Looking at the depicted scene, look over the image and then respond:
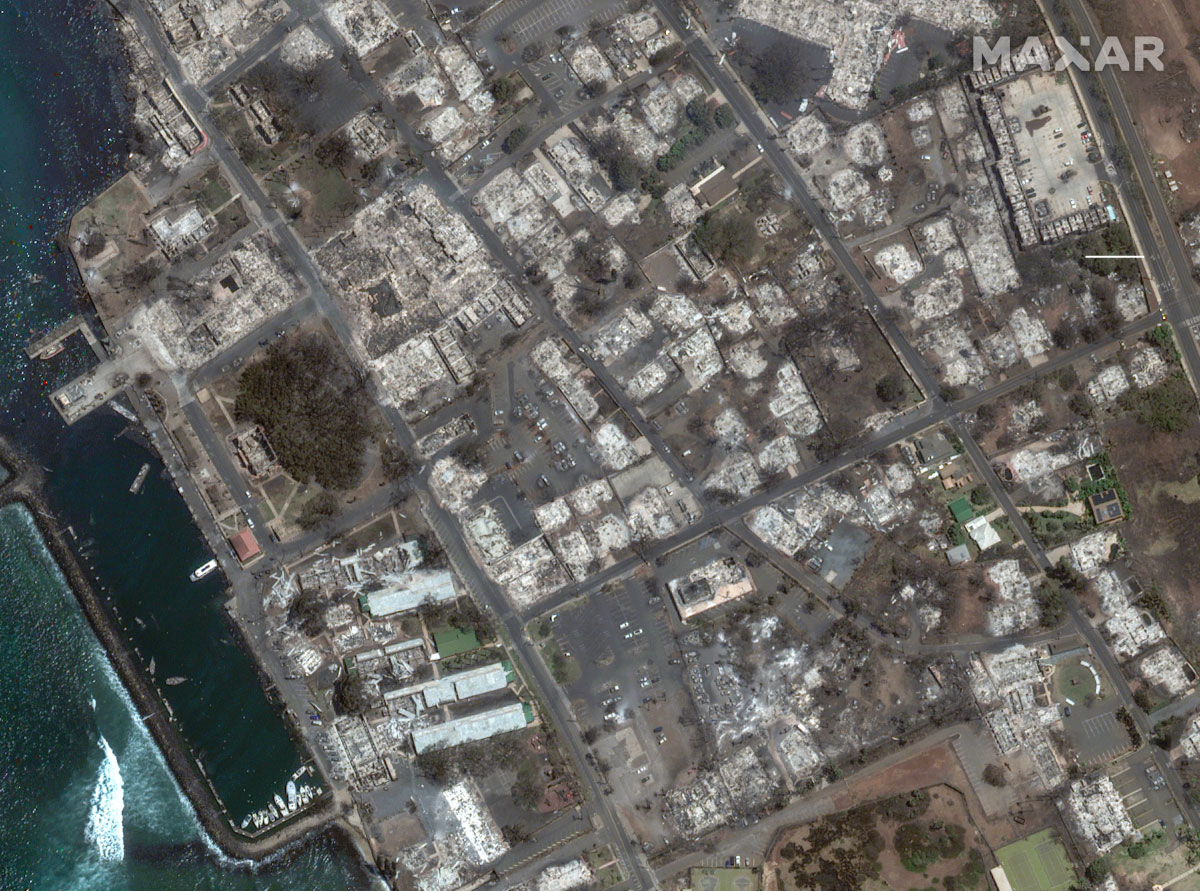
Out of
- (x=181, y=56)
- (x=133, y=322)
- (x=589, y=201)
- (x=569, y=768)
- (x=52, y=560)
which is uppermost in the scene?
(x=181, y=56)

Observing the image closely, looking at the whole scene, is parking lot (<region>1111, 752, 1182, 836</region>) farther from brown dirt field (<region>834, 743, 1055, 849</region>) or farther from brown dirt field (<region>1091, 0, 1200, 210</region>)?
brown dirt field (<region>1091, 0, 1200, 210</region>)

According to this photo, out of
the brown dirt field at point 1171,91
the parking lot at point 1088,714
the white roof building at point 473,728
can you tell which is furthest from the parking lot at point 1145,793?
the white roof building at point 473,728

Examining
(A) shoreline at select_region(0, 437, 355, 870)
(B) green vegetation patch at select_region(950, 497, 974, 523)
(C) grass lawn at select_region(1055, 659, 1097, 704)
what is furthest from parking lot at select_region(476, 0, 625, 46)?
A: (C) grass lawn at select_region(1055, 659, 1097, 704)

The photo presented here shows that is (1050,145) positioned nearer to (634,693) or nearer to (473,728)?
(634,693)

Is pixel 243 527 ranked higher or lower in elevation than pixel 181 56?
lower

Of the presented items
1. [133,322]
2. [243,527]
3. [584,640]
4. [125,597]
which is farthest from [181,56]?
[584,640]

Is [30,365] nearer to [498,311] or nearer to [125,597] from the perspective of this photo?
[125,597]

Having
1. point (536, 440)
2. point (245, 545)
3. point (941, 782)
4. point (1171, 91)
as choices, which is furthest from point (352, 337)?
point (1171, 91)
